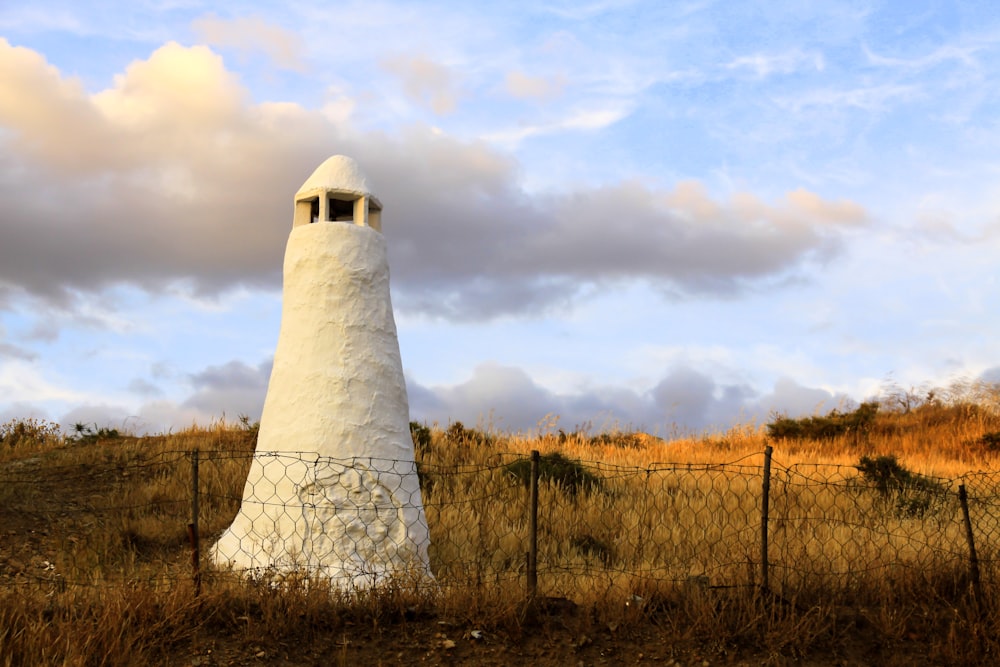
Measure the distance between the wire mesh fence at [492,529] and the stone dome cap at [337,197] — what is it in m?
2.58

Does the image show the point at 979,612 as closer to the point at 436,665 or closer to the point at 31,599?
the point at 436,665

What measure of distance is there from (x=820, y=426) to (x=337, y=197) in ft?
53.9

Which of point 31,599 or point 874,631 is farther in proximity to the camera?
point 874,631

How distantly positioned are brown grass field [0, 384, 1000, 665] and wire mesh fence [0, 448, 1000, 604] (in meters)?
0.05

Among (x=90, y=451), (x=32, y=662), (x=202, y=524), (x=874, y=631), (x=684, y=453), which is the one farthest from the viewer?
(x=684, y=453)

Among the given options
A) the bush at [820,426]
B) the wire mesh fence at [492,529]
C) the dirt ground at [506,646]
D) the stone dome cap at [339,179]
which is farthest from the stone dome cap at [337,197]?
the bush at [820,426]

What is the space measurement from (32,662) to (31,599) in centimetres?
108

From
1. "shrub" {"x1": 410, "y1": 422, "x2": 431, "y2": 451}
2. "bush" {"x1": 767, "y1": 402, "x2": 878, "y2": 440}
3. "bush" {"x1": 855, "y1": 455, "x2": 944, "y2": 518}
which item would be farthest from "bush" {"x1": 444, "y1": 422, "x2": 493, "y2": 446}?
"bush" {"x1": 767, "y1": 402, "x2": 878, "y2": 440}

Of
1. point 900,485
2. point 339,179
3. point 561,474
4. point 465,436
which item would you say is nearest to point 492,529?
point 561,474

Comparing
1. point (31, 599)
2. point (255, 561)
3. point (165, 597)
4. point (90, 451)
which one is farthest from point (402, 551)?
point (90, 451)

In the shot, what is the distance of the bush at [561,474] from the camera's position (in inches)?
551

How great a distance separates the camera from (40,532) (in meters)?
10.9

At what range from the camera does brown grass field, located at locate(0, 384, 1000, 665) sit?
6809 mm

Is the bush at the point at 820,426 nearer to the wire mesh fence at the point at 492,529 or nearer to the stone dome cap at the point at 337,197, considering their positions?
the wire mesh fence at the point at 492,529
